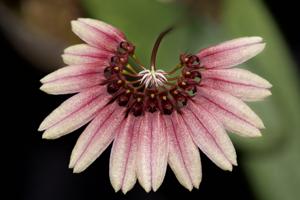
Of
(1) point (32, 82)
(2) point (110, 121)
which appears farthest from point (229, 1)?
(1) point (32, 82)

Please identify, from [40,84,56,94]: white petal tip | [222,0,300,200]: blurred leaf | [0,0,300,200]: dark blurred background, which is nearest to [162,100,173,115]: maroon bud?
[40,84,56,94]: white petal tip

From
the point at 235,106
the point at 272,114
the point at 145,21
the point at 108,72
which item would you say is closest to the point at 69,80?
the point at 108,72

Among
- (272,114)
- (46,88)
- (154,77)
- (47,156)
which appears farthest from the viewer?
(47,156)

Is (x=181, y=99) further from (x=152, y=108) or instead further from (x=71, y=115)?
(x=71, y=115)

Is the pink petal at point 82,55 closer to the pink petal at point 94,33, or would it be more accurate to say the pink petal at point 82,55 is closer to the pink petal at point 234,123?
the pink petal at point 94,33

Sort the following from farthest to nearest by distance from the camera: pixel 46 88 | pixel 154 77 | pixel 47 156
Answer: pixel 47 156 < pixel 154 77 < pixel 46 88

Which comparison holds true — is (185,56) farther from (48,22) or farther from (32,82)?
(32,82)

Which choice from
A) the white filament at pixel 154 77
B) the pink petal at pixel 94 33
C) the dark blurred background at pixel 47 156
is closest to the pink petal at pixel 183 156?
the white filament at pixel 154 77

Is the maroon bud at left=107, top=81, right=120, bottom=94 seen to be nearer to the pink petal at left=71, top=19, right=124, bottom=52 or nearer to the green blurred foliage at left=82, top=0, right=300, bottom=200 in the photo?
the pink petal at left=71, top=19, right=124, bottom=52
